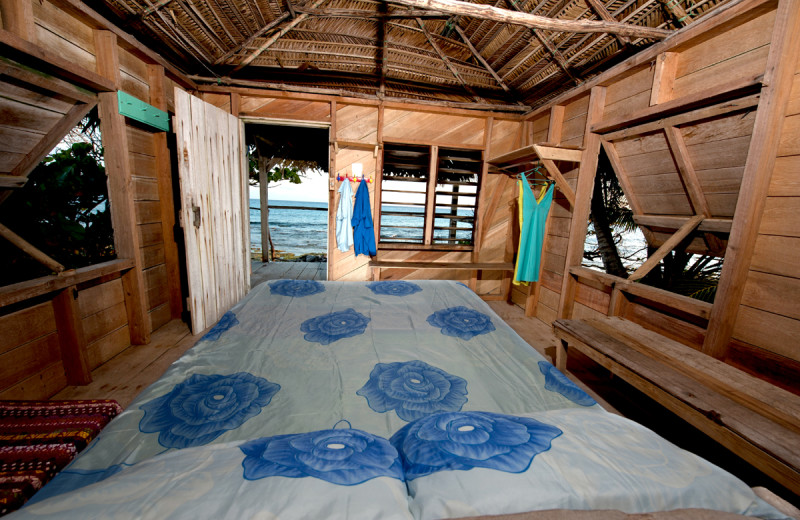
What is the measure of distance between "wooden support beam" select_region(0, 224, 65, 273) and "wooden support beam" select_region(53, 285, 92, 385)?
19 cm

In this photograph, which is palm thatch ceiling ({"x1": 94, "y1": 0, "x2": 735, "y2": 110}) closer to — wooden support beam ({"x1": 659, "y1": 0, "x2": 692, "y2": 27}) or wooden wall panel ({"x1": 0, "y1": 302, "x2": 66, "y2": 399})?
wooden support beam ({"x1": 659, "y1": 0, "x2": 692, "y2": 27})

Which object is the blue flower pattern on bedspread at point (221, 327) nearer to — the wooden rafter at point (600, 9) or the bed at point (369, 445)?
the bed at point (369, 445)

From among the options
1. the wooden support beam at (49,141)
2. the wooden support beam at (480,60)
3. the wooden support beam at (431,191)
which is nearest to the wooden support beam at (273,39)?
the wooden support beam at (480,60)

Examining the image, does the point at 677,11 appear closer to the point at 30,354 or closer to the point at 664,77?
the point at 664,77

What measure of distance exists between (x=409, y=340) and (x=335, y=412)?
684 millimetres

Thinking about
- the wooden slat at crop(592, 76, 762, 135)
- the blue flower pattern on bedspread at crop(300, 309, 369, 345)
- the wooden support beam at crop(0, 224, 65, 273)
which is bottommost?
the blue flower pattern on bedspread at crop(300, 309, 369, 345)

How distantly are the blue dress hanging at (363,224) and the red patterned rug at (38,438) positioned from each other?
10.2 feet

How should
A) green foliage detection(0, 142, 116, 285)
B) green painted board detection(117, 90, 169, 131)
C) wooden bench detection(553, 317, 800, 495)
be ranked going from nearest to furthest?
wooden bench detection(553, 317, 800, 495), green foliage detection(0, 142, 116, 285), green painted board detection(117, 90, 169, 131)

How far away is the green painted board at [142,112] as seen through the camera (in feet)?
8.13

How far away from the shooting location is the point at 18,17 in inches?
69.3

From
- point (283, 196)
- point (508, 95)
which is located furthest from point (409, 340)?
point (283, 196)

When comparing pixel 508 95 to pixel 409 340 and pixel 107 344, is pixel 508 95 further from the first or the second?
pixel 107 344

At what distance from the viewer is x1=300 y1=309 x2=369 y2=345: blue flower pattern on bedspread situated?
1742mm

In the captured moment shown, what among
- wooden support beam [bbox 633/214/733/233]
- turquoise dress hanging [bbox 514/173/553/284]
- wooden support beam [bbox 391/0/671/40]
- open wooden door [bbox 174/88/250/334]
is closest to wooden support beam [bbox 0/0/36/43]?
open wooden door [bbox 174/88/250/334]
